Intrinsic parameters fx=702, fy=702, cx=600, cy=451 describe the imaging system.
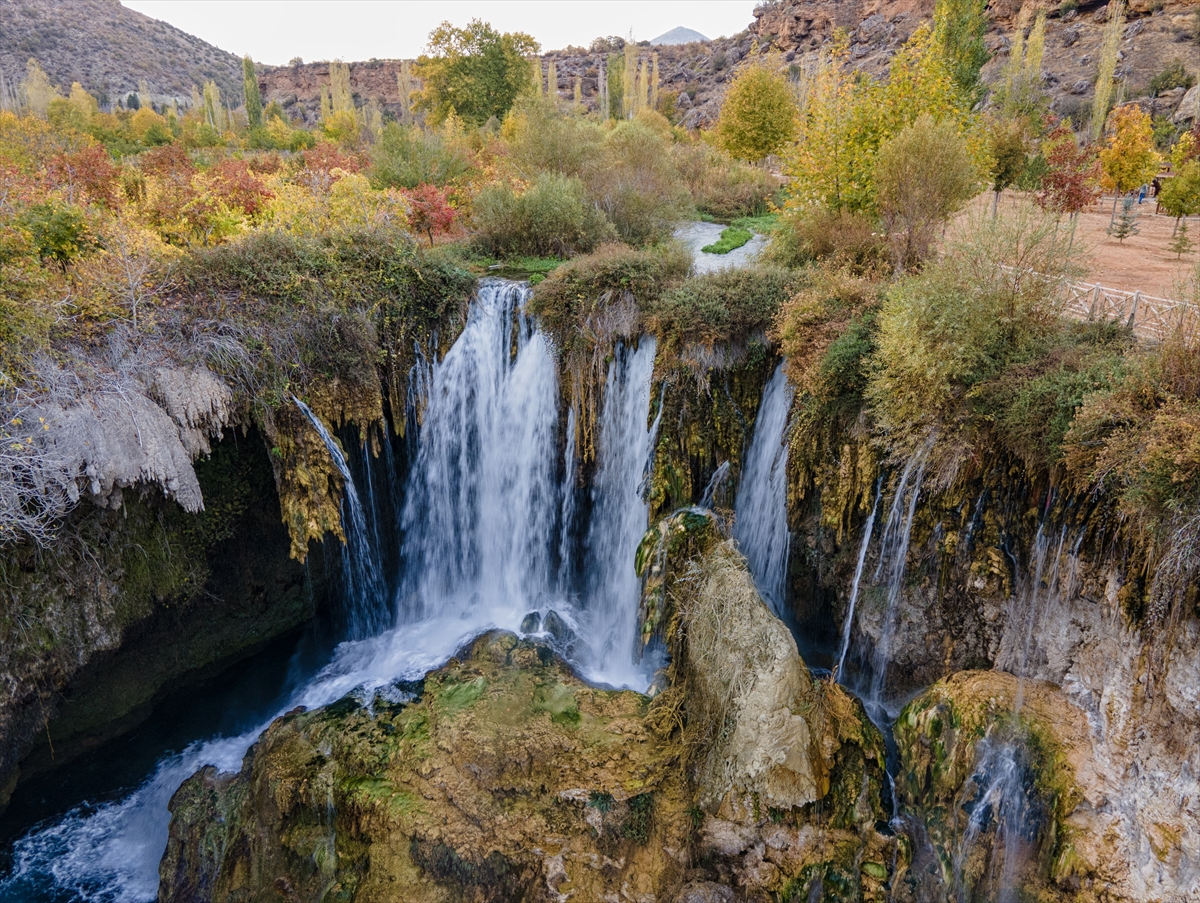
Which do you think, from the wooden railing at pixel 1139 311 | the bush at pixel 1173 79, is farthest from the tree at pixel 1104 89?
the wooden railing at pixel 1139 311

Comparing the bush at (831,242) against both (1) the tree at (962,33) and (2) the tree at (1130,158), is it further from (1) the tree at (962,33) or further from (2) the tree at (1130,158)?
(2) the tree at (1130,158)

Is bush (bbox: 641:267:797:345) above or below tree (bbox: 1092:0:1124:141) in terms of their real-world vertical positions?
below

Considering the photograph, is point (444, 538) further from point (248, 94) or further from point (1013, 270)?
point (248, 94)

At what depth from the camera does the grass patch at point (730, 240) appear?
58.4 feet

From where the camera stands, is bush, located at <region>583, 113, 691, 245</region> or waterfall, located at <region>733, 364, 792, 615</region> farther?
bush, located at <region>583, 113, 691, 245</region>

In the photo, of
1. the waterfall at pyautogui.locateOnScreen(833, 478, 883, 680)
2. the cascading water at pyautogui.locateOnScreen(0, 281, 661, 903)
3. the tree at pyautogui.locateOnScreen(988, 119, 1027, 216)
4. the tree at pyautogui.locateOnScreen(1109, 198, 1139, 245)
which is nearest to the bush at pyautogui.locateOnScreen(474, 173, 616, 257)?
the cascading water at pyautogui.locateOnScreen(0, 281, 661, 903)

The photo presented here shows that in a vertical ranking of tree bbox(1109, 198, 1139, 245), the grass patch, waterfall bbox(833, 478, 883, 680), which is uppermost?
tree bbox(1109, 198, 1139, 245)

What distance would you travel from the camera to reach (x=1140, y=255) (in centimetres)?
1802

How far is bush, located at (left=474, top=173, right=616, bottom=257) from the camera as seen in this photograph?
15461 millimetres

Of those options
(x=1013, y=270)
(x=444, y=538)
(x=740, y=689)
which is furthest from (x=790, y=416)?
(x=444, y=538)

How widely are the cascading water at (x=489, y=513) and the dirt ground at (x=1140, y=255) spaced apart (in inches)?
281

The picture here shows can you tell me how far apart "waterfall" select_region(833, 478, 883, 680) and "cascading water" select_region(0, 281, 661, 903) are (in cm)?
293

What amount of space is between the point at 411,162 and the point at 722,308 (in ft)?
42.9

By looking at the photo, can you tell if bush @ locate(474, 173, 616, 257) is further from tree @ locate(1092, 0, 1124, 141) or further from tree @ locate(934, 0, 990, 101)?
tree @ locate(1092, 0, 1124, 141)
